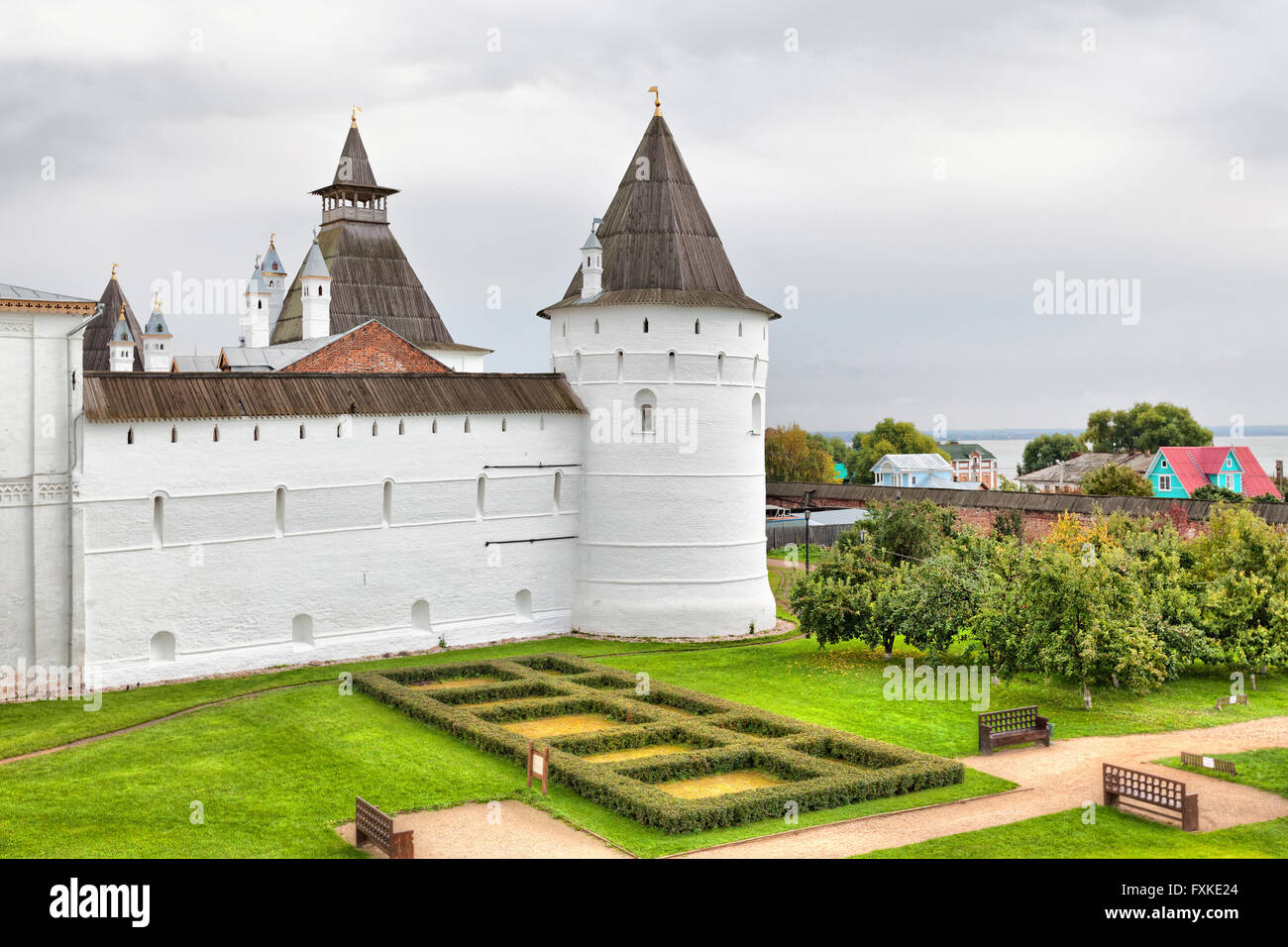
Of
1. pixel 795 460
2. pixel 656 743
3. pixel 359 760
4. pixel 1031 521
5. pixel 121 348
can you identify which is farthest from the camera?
pixel 795 460

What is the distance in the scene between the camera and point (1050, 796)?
1802 centimetres

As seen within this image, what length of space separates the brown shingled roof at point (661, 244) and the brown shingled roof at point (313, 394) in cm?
289

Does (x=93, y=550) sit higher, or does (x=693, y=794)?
(x=93, y=550)

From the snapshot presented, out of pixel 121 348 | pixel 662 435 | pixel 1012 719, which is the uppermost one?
pixel 121 348

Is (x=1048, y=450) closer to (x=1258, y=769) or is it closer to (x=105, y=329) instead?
(x=105, y=329)

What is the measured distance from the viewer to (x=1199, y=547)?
30516mm

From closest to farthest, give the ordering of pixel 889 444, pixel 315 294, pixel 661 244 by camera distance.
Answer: pixel 661 244 < pixel 315 294 < pixel 889 444

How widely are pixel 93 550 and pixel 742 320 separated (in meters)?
16.5

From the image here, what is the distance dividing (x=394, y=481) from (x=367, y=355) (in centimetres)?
714

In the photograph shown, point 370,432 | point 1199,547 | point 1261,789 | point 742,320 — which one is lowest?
point 1261,789

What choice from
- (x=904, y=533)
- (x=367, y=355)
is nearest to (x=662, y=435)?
(x=904, y=533)

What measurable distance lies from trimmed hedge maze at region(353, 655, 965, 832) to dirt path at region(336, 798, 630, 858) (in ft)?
3.45
